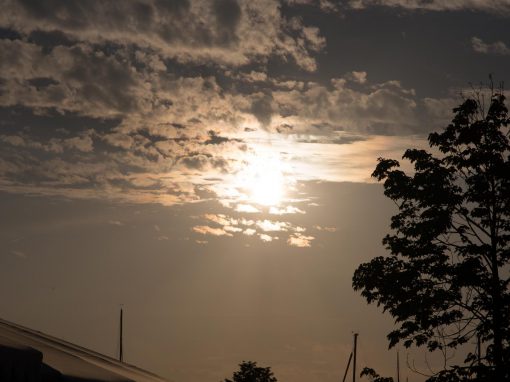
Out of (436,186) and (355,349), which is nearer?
(436,186)

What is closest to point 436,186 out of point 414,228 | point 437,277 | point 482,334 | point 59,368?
point 414,228

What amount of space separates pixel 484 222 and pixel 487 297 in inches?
93.3

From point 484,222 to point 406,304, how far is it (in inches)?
145

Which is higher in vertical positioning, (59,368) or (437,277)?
(437,277)

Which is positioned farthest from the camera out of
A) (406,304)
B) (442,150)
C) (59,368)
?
(442,150)

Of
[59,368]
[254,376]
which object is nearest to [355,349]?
[254,376]

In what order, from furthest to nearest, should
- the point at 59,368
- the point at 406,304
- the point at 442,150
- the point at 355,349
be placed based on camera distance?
the point at 355,349 → the point at 442,150 → the point at 406,304 → the point at 59,368

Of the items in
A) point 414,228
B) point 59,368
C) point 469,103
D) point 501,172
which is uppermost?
point 469,103

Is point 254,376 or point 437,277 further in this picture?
point 254,376

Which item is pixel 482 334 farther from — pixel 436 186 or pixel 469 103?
pixel 469 103

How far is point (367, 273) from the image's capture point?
21.0 metres

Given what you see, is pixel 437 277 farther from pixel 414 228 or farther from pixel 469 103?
pixel 469 103

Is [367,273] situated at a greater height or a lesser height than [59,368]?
greater

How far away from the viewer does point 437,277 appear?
66.5 feet
